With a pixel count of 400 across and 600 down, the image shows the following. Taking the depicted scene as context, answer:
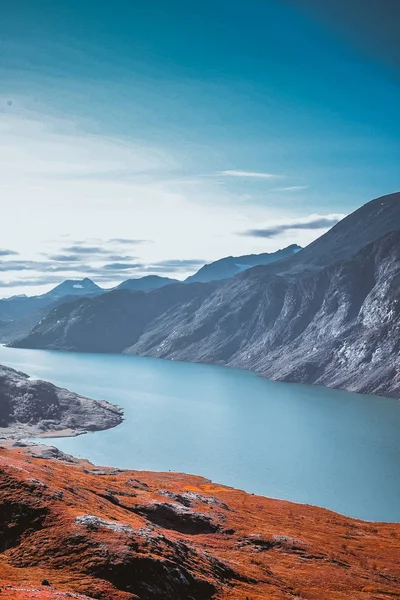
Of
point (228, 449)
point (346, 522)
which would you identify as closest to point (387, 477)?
point (228, 449)

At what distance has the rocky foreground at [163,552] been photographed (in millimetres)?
33219

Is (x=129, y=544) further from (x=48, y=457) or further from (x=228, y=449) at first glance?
(x=228, y=449)

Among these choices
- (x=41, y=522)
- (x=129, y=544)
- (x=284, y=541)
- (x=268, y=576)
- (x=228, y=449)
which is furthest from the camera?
(x=228, y=449)

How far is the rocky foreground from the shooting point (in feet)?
109

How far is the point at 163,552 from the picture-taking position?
38.5 metres

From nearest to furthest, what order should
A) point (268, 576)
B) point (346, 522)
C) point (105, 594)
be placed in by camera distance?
point (105, 594) < point (268, 576) < point (346, 522)

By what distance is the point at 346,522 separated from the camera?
8662 centimetres

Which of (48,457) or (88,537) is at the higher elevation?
(88,537)

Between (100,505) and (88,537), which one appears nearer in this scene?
(88,537)

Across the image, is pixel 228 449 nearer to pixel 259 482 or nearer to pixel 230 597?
pixel 259 482

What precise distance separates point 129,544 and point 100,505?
688 inches

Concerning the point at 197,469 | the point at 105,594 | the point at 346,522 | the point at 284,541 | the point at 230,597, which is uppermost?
the point at 105,594

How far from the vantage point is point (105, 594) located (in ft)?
101

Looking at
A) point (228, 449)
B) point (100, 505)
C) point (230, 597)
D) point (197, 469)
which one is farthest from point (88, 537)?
point (228, 449)
